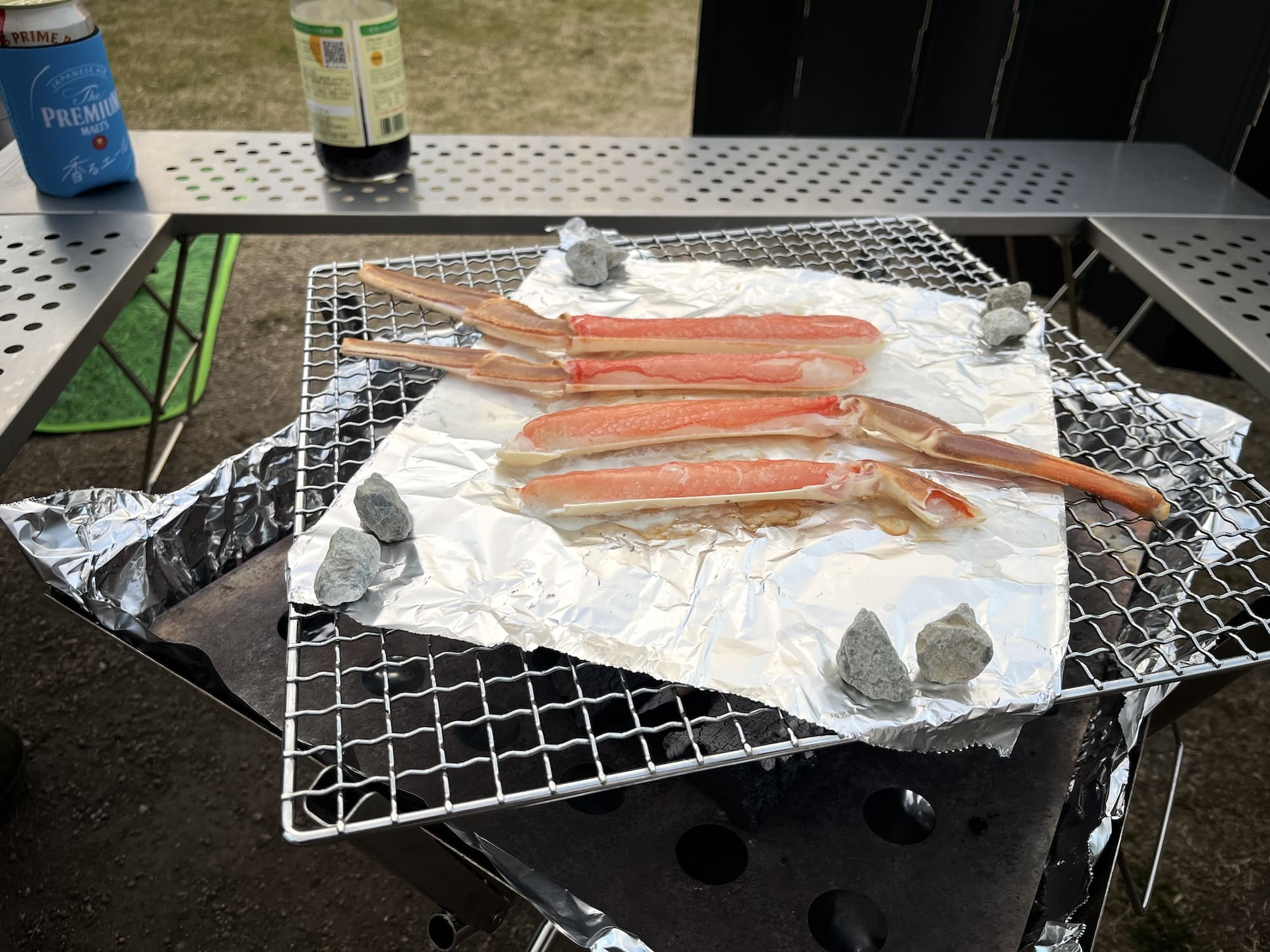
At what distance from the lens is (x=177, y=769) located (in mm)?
2449

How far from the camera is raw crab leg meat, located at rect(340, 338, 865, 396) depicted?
160cm

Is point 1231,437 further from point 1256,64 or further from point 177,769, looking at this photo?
point 177,769

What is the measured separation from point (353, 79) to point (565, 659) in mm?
1289

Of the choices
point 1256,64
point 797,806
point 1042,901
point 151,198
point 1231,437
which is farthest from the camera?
point 1256,64

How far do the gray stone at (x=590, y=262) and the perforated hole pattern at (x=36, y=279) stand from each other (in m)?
0.93

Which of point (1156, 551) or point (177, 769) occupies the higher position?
point (1156, 551)

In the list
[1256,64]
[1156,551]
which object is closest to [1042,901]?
[1156,551]

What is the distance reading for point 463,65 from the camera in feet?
22.0

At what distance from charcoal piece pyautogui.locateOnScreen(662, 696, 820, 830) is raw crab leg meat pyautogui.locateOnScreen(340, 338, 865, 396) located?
1.79 feet

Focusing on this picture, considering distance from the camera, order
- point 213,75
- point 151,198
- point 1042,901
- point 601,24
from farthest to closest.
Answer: point 601,24
point 213,75
point 151,198
point 1042,901

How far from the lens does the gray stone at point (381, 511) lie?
50.3 inches

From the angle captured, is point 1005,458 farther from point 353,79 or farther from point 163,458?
point 163,458

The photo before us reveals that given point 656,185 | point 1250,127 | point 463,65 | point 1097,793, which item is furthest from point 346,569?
point 463,65

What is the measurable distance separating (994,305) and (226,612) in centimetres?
149
